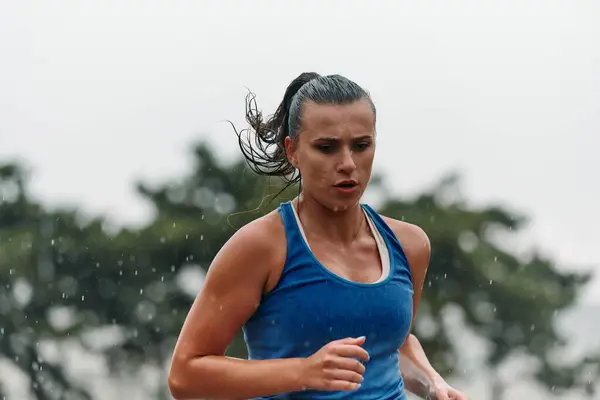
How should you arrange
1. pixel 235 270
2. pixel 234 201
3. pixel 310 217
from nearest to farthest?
1. pixel 235 270
2. pixel 310 217
3. pixel 234 201

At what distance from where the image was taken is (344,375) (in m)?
2.45

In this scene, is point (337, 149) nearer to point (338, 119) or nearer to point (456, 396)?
point (338, 119)

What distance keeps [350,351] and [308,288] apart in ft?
0.92

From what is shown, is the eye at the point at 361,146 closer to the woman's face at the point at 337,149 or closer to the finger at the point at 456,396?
the woman's face at the point at 337,149

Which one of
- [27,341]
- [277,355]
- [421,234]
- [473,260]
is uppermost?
[421,234]

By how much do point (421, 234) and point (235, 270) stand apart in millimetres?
603

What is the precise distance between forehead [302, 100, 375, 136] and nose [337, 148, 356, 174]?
46mm

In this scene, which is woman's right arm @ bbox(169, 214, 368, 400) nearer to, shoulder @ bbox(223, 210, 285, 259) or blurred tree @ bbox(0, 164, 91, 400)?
shoulder @ bbox(223, 210, 285, 259)

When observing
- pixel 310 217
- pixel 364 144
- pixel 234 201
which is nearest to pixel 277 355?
pixel 310 217

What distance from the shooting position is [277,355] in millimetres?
2730

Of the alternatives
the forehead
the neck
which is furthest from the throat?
the forehead

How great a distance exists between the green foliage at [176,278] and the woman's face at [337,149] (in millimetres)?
13729

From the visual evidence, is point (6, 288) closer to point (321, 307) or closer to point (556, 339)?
point (556, 339)

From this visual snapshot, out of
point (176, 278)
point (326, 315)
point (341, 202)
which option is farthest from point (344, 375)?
point (176, 278)
